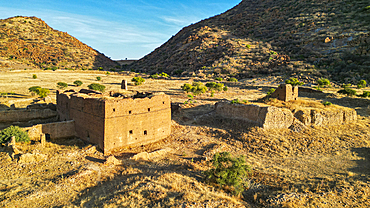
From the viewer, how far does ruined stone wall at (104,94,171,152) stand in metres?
12.3

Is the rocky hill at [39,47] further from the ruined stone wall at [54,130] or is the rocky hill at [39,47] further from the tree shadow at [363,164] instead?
the tree shadow at [363,164]

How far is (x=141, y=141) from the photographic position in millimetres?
13828

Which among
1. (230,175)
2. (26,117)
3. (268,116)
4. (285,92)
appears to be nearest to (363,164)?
(268,116)

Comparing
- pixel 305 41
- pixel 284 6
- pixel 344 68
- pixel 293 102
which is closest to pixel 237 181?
pixel 293 102

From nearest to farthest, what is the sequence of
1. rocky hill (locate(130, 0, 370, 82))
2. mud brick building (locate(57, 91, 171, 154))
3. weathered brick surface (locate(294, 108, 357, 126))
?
1. mud brick building (locate(57, 91, 171, 154))
2. weathered brick surface (locate(294, 108, 357, 126))
3. rocky hill (locate(130, 0, 370, 82))

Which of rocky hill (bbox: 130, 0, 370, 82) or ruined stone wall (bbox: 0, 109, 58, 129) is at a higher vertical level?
rocky hill (bbox: 130, 0, 370, 82)

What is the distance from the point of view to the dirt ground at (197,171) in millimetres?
7926

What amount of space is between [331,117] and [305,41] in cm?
5070

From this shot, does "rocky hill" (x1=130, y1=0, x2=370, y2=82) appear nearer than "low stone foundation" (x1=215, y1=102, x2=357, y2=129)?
Answer: No

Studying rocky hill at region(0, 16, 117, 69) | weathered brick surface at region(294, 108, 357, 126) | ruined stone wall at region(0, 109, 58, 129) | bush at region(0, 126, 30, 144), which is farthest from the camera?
rocky hill at region(0, 16, 117, 69)

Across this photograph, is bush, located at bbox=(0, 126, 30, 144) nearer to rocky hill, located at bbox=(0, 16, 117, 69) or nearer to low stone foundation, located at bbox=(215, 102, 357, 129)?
low stone foundation, located at bbox=(215, 102, 357, 129)

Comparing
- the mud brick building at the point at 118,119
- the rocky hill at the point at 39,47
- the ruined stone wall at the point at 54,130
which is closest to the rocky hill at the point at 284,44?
the rocky hill at the point at 39,47

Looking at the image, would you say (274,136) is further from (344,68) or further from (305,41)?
(305,41)

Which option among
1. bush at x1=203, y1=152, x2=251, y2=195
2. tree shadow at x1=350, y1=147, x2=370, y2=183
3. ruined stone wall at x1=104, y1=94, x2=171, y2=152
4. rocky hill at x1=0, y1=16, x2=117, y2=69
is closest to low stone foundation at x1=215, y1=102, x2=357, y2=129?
tree shadow at x1=350, y1=147, x2=370, y2=183
